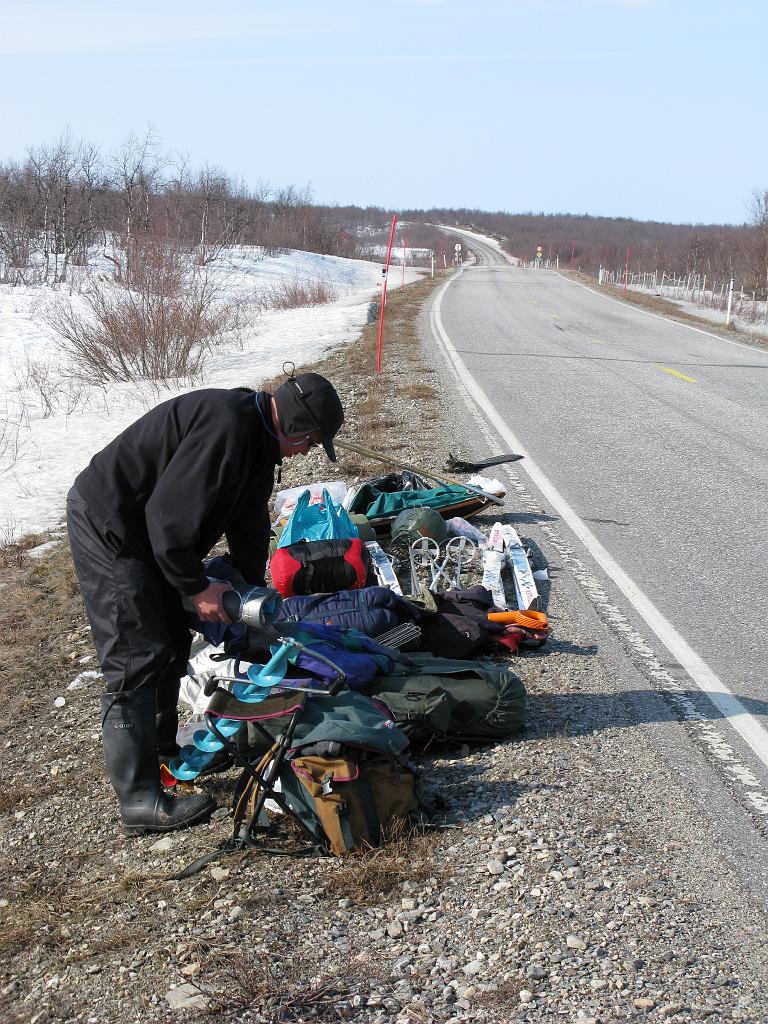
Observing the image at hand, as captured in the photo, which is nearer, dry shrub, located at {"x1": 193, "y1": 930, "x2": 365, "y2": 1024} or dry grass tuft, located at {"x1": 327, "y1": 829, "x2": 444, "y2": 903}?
dry shrub, located at {"x1": 193, "y1": 930, "x2": 365, "y2": 1024}

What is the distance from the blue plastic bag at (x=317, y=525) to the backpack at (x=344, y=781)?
7.53ft

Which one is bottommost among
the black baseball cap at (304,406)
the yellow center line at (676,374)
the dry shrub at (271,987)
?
the dry shrub at (271,987)

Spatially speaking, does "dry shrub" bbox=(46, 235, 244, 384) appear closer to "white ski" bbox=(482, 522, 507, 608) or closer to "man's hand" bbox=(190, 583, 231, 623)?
"white ski" bbox=(482, 522, 507, 608)

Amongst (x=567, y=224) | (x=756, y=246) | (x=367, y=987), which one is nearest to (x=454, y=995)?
(x=367, y=987)

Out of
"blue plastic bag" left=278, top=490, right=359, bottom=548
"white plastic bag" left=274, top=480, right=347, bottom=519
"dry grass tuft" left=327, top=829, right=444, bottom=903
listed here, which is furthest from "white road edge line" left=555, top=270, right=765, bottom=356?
"dry grass tuft" left=327, top=829, right=444, bottom=903

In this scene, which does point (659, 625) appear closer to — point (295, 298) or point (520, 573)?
point (520, 573)

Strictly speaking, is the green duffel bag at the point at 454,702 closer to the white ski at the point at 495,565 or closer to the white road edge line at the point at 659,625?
the white road edge line at the point at 659,625

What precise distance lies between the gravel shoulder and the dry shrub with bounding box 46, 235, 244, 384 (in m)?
12.9

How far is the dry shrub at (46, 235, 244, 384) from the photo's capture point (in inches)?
647

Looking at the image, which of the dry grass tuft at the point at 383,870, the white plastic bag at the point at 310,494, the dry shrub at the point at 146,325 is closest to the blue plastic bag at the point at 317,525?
the white plastic bag at the point at 310,494

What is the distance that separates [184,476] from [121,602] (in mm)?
613

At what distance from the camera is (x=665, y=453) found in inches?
373

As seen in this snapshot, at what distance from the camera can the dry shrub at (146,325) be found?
647 inches

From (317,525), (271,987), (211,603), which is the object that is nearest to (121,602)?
(211,603)
